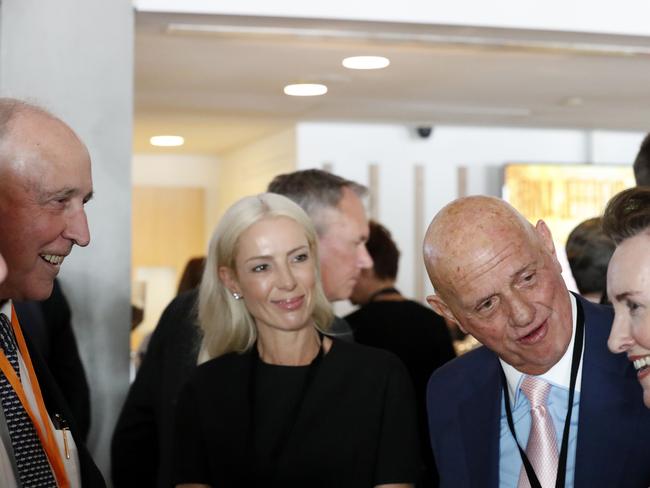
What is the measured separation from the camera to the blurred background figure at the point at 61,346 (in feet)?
11.7

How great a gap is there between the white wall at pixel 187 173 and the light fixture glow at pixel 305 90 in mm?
3488

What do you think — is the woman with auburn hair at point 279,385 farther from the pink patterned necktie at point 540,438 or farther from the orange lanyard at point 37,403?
the orange lanyard at point 37,403

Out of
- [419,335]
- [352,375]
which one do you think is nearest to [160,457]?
[352,375]

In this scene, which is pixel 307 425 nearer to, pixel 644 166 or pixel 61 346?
pixel 644 166

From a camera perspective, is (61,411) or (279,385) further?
(279,385)

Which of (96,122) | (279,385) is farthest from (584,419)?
(96,122)

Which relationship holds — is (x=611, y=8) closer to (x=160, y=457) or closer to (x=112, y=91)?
(x=112, y=91)

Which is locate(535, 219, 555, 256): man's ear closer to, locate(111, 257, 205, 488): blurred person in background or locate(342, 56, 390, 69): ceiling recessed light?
locate(111, 257, 205, 488): blurred person in background

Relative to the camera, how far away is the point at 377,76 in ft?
19.1

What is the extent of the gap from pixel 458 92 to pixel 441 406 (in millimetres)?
4057

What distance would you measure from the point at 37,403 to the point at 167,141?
6.72m

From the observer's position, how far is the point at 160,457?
315 cm

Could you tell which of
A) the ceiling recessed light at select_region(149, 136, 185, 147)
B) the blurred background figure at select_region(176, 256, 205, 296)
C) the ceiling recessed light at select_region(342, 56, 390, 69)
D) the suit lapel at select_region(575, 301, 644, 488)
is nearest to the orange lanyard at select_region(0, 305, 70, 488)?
the suit lapel at select_region(575, 301, 644, 488)

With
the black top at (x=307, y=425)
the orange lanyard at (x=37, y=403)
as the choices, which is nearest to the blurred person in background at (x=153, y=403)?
the black top at (x=307, y=425)
